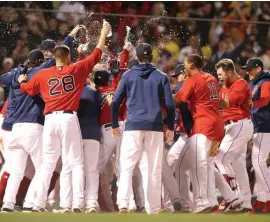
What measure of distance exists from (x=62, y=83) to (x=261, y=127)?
2.93 metres

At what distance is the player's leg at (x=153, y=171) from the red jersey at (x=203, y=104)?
669 millimetres

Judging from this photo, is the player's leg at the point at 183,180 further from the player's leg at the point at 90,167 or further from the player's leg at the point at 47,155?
the player's leg at the point at 47,155

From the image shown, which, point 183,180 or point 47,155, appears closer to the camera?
point 47,155

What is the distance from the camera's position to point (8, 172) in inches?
451

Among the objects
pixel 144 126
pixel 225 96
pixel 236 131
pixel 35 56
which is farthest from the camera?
pixel 236 131

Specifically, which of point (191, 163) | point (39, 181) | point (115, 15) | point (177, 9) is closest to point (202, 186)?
point (191, 163)

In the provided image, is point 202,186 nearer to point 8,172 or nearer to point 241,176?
point 241,176

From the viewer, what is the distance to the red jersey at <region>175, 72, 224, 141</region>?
36.1ft

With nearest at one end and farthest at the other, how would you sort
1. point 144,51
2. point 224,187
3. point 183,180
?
point 144,51 → point 183,180 → point 224,187

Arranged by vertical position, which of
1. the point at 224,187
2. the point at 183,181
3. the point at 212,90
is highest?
the point at 212,90

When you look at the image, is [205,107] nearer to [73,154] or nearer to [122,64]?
[122,64]

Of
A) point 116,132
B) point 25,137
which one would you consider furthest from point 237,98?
point 25,137

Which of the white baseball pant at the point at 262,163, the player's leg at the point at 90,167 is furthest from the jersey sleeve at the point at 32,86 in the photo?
the white baseball pant at the point at 262,163

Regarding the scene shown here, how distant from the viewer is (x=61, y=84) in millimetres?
10680
